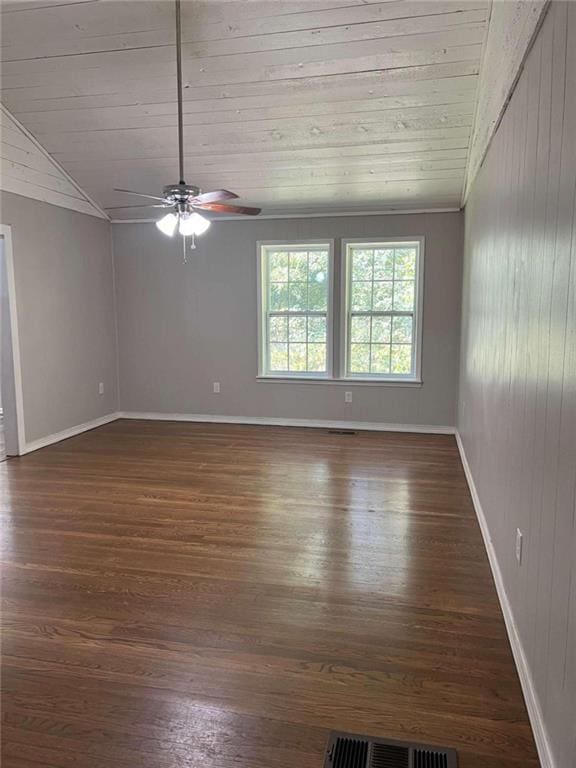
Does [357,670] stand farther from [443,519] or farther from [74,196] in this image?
[74,196]

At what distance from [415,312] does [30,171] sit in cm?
405

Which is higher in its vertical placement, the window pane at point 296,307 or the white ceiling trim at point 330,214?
the white ceiling trim at point 330,214

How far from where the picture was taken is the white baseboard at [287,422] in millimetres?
5671

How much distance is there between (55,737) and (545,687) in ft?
5.09

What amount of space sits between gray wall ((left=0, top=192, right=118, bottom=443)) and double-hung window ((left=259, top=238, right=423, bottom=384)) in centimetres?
190

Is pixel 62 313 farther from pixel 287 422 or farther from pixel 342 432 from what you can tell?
pixel 342 432

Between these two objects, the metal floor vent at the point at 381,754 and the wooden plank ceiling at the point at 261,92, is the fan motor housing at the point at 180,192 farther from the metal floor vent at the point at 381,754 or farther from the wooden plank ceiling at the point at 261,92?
the metal floor vent at the point at 381,754

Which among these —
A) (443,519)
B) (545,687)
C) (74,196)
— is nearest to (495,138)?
(443,519)

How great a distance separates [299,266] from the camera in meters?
5.85

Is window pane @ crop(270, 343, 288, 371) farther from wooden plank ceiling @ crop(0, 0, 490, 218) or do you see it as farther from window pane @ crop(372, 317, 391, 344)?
wooden plank ceiling @ crop(0, 0, 490, 218)

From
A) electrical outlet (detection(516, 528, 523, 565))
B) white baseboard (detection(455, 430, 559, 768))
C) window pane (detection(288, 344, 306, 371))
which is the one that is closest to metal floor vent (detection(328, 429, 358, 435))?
window pane (detection(288, 344, 306, 371))

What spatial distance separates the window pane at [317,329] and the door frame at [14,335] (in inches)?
118

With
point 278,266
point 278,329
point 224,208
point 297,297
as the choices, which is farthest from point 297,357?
point 224,208

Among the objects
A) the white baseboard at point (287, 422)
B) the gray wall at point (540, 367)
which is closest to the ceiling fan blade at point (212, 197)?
the gray wall at point (540, 367)
